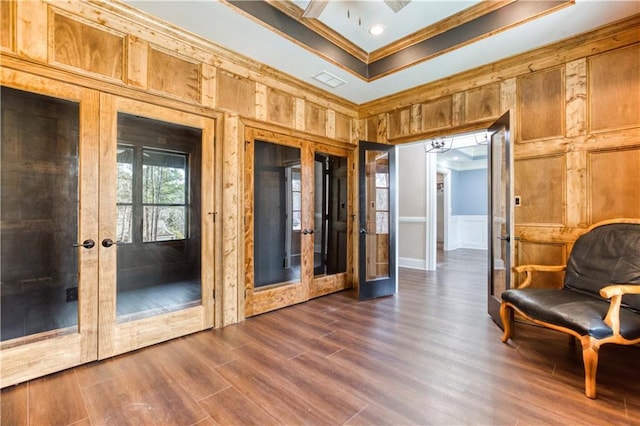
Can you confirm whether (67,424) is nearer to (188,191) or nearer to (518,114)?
(188,191)

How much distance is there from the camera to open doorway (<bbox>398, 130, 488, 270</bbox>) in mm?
6078

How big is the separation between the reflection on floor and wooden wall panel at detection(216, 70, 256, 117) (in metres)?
2.01

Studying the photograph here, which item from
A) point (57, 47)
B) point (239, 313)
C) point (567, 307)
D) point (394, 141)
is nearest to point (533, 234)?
point (567, 307)

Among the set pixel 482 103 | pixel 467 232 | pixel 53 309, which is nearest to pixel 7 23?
pixel 53 309

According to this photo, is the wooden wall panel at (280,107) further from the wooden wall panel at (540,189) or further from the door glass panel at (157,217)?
the wooden wall panel at (540,189)

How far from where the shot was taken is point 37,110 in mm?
2188

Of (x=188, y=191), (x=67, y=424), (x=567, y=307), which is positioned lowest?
(x=67, y=424)

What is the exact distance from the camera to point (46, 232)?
2238 millimetres

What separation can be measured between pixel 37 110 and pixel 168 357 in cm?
220

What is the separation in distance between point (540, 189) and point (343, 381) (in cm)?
285

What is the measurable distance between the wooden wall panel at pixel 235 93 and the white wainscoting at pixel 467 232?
7720 millimetres

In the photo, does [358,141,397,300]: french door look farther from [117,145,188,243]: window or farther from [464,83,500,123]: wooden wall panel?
[117,145,188,243]: window

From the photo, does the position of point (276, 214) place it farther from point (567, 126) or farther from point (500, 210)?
point (567, 126)

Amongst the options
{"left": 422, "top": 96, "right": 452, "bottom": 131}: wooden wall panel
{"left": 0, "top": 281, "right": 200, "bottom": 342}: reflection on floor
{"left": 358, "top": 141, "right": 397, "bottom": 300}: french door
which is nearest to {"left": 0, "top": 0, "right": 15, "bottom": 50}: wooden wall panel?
{"left": 0, "top": 281, "right": 200, "bottom": 342}: reflection on floor
